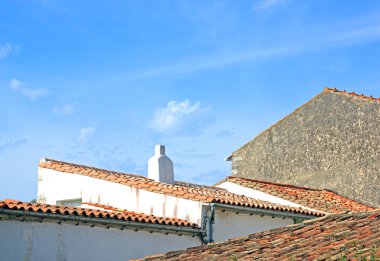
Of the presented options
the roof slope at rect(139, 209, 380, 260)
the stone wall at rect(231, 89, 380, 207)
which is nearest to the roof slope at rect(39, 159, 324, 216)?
the roof slope at rect(139, 209, 380, 260)

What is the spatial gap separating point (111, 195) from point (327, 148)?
9.79 metres

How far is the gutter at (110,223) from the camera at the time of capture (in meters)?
15.4

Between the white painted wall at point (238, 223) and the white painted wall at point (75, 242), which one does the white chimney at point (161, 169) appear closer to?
the white painted wall at point (238, 223)

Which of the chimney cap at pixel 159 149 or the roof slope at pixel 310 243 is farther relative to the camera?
the chimney cap at pixel 159 149

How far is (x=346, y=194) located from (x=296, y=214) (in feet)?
21.0

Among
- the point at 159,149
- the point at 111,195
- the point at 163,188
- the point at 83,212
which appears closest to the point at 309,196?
the point at 159,149

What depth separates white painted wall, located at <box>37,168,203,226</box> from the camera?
63.7ft

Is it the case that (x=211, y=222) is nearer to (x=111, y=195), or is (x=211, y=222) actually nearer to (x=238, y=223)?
(x=238, y=223)

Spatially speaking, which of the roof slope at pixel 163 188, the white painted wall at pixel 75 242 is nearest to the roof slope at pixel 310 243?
the white painted wall at pixel 75 242

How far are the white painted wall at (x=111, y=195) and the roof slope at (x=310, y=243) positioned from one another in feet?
15.0

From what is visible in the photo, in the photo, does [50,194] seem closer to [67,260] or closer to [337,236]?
[67,260]

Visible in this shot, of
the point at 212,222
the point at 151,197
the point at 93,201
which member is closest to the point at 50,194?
the point at 93,201

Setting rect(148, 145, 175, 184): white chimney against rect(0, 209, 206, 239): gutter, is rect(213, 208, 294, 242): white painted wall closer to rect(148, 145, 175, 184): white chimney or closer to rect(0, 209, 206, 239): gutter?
rect(0, 209, 206, 239): gutter

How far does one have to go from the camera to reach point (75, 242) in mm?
16438
